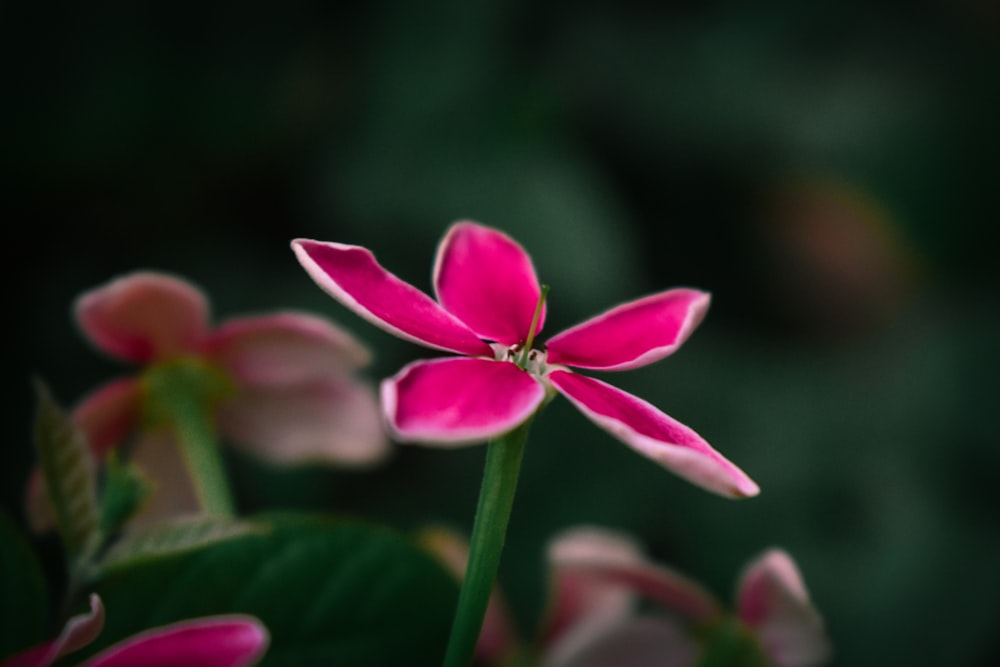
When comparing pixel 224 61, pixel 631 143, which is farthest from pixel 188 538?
pixel 631 143

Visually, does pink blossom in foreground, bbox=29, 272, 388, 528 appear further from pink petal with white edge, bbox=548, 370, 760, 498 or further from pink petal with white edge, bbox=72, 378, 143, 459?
pink petal with white edge, bbox=548, 370, 760, 498

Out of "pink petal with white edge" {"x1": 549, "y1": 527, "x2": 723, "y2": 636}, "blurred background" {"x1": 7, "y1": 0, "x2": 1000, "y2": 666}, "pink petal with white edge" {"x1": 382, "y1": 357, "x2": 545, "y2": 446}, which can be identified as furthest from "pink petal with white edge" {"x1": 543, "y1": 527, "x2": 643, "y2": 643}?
"blurred background" {"x1": 7, "y1": 0, "x2": 1000, "y2": 666}

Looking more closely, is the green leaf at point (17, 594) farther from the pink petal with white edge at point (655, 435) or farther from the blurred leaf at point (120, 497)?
the pink petal with white edge at point (655, 435)

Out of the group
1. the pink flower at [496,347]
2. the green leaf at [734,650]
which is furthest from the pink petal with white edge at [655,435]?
the green leaf at [734,650]

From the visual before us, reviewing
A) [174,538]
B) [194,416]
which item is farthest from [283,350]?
[174,538]

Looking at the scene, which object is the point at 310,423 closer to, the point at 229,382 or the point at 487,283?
the point at 229,382
